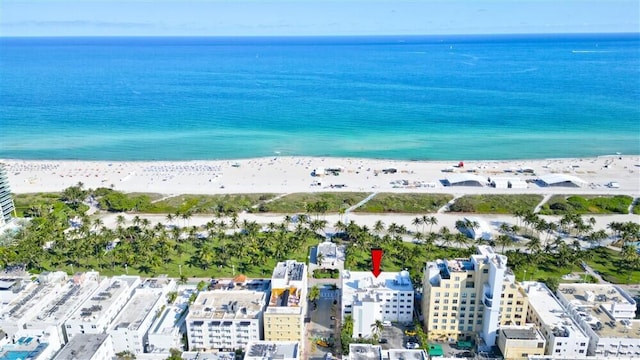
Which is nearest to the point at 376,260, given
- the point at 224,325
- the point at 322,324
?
the point at 322,324

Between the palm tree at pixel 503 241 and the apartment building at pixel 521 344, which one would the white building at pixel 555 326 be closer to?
the apartment building at pixel 521 344

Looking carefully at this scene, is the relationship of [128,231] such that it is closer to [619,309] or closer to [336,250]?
[336,250]

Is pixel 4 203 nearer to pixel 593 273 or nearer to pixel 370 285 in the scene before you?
pixel 370 285

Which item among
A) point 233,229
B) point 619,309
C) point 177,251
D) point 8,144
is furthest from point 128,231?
point 8,144

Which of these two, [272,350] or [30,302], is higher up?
[30,302]

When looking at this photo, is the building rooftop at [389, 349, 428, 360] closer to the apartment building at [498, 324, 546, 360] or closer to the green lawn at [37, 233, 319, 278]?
the apartment building at [498, 324, 546, 360]

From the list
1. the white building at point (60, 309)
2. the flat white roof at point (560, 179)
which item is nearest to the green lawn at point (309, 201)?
the white building at point (60, 309)
